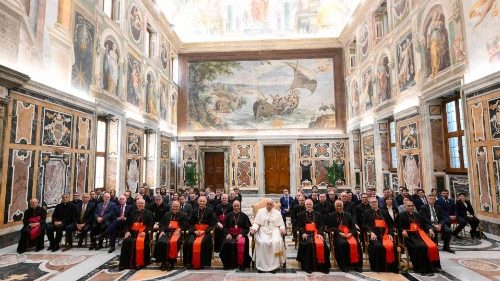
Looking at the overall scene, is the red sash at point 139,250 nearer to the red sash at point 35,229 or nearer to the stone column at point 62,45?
the red sash at point 35,229

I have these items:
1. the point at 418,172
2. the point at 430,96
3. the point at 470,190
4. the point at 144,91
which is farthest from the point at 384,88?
the point at 144,91

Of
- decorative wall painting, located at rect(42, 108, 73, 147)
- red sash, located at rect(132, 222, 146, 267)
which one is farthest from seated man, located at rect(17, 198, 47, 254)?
red sash, located at rect(132, 222, 146, 267)

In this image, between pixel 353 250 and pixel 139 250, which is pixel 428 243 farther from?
pixel 139 250

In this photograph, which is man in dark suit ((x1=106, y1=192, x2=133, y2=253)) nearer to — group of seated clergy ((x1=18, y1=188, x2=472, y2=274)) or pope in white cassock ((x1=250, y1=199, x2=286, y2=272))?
group of seated clergy ((x1=18, y1=188, x2=472, y2=274))

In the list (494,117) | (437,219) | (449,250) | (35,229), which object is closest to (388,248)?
(449,250)

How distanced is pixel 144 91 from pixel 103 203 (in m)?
7.66

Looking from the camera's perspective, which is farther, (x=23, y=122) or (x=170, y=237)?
(x=23, y=122)

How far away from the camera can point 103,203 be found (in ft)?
24.6

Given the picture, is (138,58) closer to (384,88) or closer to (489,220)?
(384,88)

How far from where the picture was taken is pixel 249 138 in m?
18.6

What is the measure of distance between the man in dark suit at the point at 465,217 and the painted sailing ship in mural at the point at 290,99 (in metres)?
12.1

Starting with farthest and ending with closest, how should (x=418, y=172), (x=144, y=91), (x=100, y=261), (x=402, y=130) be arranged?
(x=144, y=91) < (x=402, y=130) < (x=418, y=172) < (x=100, y=261)

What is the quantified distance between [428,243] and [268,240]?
2.93m

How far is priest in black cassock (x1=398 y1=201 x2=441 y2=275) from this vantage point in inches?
206
